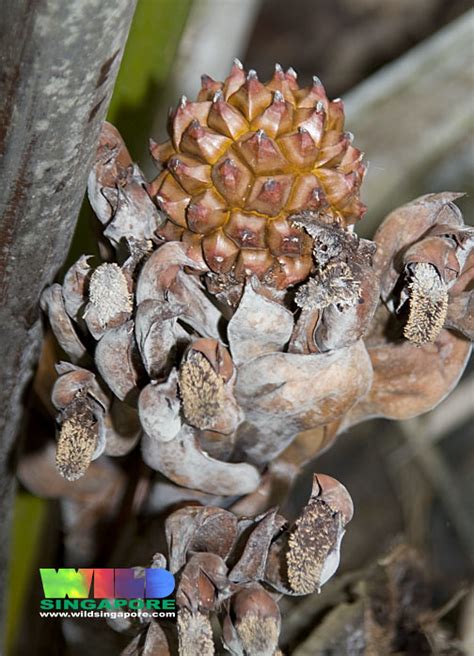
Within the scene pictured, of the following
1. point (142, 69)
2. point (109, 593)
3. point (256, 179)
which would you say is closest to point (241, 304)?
point (256, 179)

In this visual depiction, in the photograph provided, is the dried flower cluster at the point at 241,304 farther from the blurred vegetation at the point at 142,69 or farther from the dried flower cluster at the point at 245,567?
the blurred vegetation at the point at 142,69

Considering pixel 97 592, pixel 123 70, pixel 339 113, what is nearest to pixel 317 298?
pixel 339 113

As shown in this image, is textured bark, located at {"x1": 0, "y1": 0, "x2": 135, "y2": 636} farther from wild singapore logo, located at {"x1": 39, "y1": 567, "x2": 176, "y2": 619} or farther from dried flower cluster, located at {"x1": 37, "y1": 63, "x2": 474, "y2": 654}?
wild singapore logo, located at {"x1": 39, "y1": 567, "x2": 176, "y2": 619}

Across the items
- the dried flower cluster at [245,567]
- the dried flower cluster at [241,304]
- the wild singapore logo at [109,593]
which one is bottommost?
the wild singapore logo at [109,593]

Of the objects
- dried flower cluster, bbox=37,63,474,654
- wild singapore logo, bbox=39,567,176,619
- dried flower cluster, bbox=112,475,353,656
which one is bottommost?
wild singapore logo, bbox=39,567,176,619

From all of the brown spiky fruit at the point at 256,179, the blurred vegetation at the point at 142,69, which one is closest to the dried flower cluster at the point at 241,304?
the brown spiky fruit at the point at 256,179

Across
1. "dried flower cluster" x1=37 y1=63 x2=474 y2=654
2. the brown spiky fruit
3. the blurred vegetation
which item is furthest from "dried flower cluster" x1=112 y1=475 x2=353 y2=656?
the blurred vegetation
